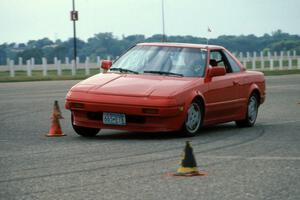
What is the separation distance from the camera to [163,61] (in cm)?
1488

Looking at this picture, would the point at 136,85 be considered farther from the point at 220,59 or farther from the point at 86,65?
the point at 86,65

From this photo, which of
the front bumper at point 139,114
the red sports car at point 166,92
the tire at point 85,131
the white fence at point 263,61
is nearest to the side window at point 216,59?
the red sports car at point 166,92

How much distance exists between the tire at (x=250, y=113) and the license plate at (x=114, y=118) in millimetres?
3140

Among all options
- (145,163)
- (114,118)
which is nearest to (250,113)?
(114,118)

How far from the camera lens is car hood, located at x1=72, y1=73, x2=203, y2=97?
44.4 feet

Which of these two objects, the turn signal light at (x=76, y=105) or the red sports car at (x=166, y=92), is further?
the turn signal light at (x=76, y=105)

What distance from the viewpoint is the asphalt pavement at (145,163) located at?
8461 millimetres

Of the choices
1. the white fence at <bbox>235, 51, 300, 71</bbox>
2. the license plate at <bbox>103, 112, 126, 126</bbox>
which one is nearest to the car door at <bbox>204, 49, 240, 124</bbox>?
the license plate at <bbox>103, 112, 126, 126</bbox>

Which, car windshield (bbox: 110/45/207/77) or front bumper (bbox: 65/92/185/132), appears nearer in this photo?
front bumper (bbox: 65/92/185/132)

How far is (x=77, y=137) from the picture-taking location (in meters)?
14.0

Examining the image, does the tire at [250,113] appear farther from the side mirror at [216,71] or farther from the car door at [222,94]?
the side mirror at [216,71]

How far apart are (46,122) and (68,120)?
2.44 ft

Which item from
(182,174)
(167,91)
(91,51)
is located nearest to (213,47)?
(167,91)

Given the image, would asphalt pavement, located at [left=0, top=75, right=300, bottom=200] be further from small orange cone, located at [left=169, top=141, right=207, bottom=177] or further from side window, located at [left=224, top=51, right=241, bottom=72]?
side window, located at [left=224, top=51, right=241, bottom=72]
